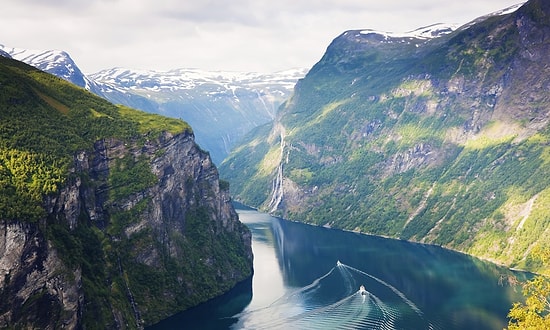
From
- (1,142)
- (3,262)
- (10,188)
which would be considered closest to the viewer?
(3,262)

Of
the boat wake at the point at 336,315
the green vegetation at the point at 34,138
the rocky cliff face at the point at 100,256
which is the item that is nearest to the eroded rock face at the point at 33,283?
the rocky cliff face at the point at 100,256

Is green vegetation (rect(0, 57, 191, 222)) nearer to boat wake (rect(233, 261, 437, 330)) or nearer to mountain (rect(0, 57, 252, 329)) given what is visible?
mountain (rect(0, 57, 252, 329))

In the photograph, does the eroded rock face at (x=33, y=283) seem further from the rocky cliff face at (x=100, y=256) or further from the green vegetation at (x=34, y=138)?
the green vegetation at (x=34, y=138)

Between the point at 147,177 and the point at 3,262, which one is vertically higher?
the point at 147,177

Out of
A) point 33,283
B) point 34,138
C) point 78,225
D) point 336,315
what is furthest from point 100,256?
point 336,315

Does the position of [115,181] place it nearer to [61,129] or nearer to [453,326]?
[61,129]

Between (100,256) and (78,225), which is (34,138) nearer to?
(78,225)

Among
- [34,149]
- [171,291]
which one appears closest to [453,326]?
[171,291]
